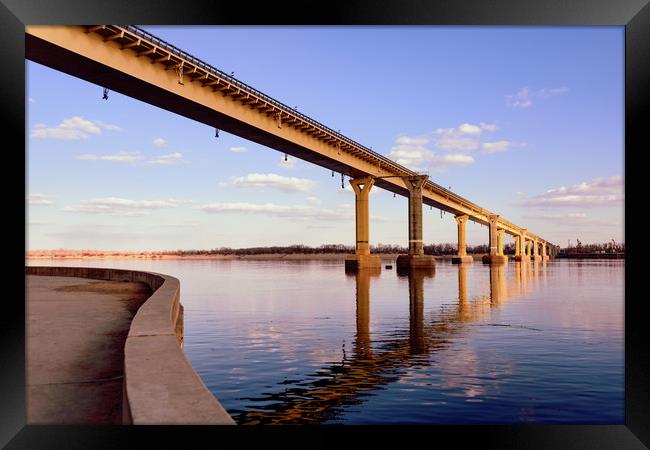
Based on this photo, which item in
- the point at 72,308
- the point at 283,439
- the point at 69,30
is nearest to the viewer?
the point at 283,439

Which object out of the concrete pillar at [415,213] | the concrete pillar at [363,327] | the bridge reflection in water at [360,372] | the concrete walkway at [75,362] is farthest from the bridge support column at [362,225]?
the concrete walkway at [75,362]

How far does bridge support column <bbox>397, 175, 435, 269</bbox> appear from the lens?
297 feet

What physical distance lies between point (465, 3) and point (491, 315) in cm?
2371

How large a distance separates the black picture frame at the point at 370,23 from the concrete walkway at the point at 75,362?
801mm

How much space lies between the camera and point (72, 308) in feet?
61.4

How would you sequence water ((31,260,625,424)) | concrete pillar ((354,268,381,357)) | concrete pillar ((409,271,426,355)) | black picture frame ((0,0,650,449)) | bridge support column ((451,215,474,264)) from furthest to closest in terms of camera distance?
bridge support column ((451,215,474,264))
concrete pillar ((409,271,426,355))
concrete pillar ((354,268,381,357))
water ((31,260,625,424))
black picture frame ((0,0,650,449))

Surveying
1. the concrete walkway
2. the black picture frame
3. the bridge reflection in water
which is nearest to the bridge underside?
the concrete walkway

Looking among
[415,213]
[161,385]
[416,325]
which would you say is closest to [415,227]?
[415,213]

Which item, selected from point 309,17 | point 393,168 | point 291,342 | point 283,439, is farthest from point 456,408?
point 393,168

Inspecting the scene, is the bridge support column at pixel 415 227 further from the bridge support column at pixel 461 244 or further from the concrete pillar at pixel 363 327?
the concrete pillar at pixel 363 327

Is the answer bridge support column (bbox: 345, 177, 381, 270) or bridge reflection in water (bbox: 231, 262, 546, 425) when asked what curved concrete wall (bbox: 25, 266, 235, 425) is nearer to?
bridge reflection in water (bbox: 231, 262, 546, 425)

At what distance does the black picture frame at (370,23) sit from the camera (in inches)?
263

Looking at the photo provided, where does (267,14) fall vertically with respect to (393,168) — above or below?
below

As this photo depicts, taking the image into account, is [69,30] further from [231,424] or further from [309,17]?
→ [231,424]
